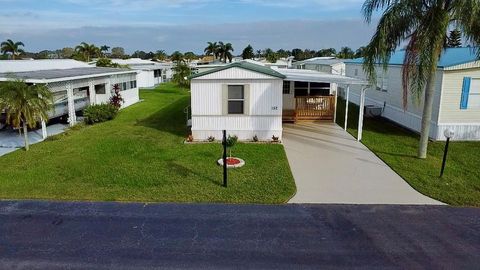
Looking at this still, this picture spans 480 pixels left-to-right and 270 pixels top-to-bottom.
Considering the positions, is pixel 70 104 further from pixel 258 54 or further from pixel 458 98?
pixel 258 54

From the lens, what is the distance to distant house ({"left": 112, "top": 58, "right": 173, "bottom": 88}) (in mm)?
42425

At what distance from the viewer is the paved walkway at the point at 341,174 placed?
8602 mm

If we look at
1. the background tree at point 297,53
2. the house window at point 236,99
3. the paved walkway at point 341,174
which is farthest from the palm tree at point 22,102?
the background tree at point 297,53

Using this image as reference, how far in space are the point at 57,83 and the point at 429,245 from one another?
15.8m

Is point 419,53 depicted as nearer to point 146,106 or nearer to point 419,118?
point 419,118

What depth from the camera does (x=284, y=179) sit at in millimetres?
9773

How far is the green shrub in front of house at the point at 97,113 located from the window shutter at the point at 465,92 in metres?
16.7

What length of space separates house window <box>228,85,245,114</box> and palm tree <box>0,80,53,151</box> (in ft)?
21.9

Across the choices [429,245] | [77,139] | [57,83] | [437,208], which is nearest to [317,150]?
[437,208]

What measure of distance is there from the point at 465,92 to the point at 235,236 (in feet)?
39.3

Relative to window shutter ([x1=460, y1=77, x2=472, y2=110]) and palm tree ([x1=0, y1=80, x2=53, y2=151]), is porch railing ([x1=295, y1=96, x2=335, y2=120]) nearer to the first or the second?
window shutter ([x1=460, y1=77, x2=472, y2=110])

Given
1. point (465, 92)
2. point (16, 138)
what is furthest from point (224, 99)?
point (465, 92)

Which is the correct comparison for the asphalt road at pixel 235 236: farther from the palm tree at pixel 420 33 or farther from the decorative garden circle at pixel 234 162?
the palm tree at pixel 420 33

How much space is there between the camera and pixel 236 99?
14062mm
